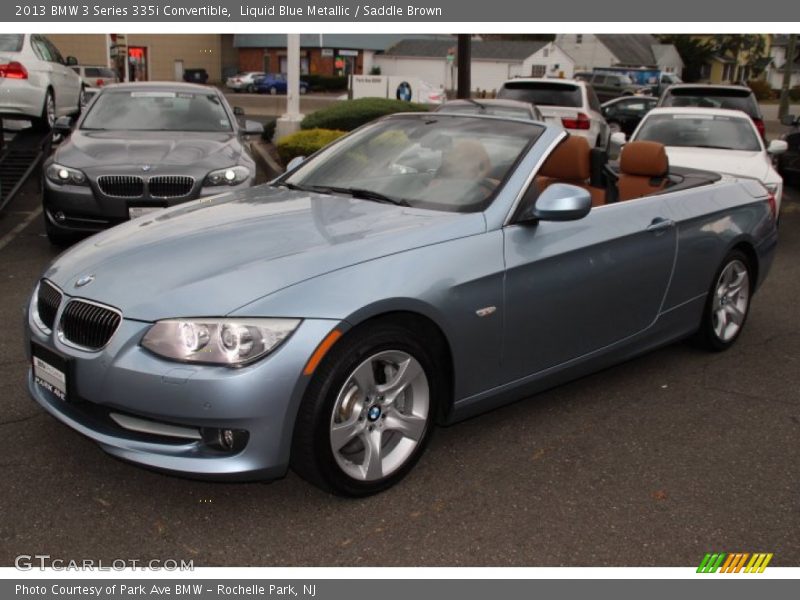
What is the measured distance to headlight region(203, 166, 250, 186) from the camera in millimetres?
7543

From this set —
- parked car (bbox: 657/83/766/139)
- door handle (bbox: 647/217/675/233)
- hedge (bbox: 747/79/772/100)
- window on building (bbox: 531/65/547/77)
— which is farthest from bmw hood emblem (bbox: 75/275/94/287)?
hedge (bbox: 747/79/772/100)

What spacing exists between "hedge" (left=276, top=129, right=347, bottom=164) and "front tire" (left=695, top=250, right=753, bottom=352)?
7755mm

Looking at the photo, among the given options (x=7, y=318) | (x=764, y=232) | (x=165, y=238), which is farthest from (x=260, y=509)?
(x=764, y=232)

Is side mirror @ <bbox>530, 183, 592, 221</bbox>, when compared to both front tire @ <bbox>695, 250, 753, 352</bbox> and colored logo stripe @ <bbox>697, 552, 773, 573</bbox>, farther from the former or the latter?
front tire @ <bbox>695, 250, 753, 352</bbox>

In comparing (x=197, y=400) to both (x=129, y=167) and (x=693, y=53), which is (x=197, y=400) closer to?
(x=129, y=167)

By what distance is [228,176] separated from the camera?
761 cm

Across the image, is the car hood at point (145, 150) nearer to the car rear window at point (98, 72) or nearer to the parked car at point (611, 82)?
the car rear window at point (98, 72)

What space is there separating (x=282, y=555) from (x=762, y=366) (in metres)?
3.64

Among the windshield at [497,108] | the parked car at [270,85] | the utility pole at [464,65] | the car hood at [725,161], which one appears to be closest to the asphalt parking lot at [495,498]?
the car hood at [725,161]

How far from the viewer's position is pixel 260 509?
11.2 ft

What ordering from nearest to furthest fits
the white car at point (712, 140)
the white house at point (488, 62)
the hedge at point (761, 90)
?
the white car at point (712, 140)
the hedge at point (761, 90)
the white house at point (488, 62)

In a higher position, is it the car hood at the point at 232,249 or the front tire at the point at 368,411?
the car hood at the point at 232,249

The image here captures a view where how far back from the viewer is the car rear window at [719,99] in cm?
1438

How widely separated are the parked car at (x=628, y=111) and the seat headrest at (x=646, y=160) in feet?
55.8
